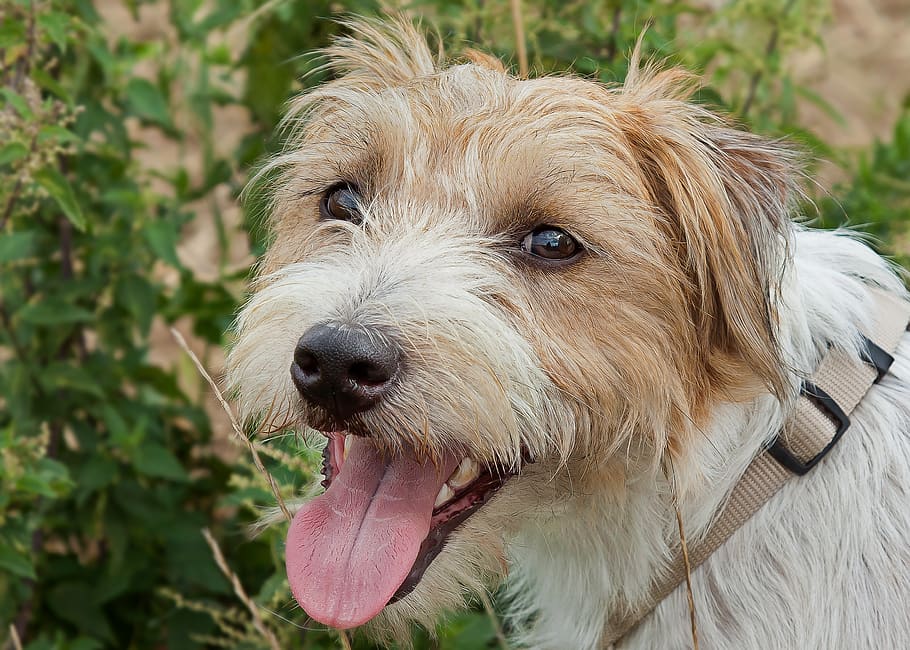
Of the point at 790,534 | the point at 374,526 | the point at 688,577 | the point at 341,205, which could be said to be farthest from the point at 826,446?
the point at 341,205

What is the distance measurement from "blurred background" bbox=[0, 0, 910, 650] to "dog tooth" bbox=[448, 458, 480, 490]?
1.01 meters

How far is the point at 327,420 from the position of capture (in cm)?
257

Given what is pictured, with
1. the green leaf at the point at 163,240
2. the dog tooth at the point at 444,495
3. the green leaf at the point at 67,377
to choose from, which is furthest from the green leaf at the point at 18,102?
the dog tooth at the point at 444,495

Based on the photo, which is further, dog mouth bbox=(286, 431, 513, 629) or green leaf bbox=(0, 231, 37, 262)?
green leaf bbox=(0, 231, 37, 262)

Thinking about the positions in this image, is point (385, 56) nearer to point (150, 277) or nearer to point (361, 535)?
point (361, 535)

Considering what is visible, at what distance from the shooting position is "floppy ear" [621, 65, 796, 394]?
9.08ft

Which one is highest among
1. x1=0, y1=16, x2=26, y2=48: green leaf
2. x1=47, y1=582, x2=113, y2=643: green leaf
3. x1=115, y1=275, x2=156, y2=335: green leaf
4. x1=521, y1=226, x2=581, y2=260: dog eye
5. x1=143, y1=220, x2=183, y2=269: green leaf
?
x1=0, y1=16, x2=26, y2=48: green leaf

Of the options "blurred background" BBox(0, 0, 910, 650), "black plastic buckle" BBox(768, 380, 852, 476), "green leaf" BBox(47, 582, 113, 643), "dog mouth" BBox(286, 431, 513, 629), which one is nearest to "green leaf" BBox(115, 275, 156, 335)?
"blurred background" BBox(0, 0, 910, 650)

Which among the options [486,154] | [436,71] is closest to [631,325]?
[486,154]

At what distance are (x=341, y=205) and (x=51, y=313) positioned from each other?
5.06ft

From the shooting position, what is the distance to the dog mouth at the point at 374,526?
2.69 metres

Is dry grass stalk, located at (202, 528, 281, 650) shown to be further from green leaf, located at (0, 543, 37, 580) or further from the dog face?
green leaf, located at (0, 543, 37, 580)

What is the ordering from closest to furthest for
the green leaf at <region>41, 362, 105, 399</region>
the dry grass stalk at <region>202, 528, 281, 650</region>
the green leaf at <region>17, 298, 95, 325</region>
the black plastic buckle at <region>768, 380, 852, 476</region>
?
the black plastic buckle at <region>768, 380, 852, 476</region> < the dry grass stalk at <region>202, 528, 281, 650</region> < the green leaf at <region>17, 298, 95, 325</region> < the green leaf at <region>41, 362, 105, 399</region>

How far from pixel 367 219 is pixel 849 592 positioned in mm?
1520
